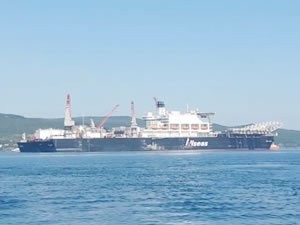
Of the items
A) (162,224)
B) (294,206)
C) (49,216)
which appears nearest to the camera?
(162,224)

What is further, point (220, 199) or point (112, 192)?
point (112, 192)

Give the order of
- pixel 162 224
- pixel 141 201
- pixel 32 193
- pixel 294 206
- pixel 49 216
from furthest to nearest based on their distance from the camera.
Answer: pixel 32 193 → pixel 141 201 → pixel 294 206 → pixel 49 216 → pixel 162 224

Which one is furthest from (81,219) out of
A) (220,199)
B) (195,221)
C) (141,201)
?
(220,199)

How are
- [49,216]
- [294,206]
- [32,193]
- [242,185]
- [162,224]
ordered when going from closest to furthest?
[162,224]
[49,216]
[294,206]
[32,193]
[242,185]

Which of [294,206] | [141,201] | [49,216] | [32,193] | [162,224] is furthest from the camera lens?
[32,193]

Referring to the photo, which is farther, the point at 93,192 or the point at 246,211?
the point at 93,192

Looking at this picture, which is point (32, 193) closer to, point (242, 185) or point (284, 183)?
point (242, 185)

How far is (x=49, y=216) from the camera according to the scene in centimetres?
5016

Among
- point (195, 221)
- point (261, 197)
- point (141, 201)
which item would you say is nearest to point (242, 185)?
point (261, 197)

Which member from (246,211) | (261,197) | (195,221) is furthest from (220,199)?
(195,221)

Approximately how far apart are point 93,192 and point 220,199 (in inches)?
490

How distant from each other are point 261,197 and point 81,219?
1861 centimetres

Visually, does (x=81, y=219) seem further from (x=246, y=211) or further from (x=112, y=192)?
(x=112, y=192)

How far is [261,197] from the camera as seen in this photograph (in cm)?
6144
